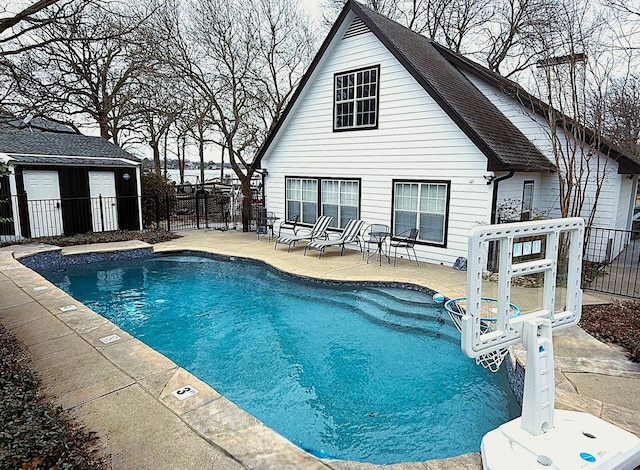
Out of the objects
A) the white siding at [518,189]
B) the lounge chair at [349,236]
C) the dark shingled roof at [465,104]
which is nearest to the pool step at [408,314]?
the lounge chair at [349,236]

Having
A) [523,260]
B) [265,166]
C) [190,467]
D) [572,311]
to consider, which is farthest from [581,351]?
[265,166]

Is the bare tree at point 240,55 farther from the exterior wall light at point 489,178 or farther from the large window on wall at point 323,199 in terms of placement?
the exterior wall light at point 489,178

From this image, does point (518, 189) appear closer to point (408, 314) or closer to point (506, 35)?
point (408, 314)

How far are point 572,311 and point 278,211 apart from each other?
11136mm

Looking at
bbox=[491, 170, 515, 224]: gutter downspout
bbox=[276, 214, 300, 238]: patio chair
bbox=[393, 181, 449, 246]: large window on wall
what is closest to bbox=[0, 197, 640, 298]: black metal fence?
bbox=[276, 214, 300, 238]: patio chair

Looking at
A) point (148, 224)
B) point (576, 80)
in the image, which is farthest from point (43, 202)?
point (576, 80)

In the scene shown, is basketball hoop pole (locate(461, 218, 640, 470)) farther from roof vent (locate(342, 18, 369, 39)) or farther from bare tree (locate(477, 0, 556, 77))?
bare tree (locate(477, 0, 556, 77))

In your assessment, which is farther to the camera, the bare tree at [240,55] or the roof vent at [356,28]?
→ the bare tree at [240,55]

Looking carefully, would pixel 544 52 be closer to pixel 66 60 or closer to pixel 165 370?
pixel 165 370

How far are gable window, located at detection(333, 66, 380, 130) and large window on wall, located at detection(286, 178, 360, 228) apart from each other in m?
1.59

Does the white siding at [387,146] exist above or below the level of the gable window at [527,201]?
above

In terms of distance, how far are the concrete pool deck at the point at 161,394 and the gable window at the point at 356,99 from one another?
6.67 meters

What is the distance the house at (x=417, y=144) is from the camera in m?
9.06

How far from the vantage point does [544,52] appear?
356 inches
